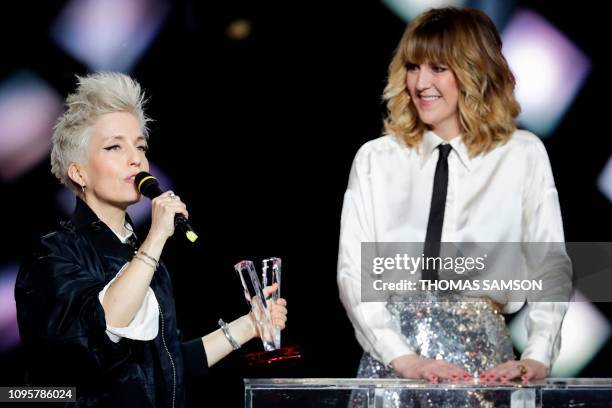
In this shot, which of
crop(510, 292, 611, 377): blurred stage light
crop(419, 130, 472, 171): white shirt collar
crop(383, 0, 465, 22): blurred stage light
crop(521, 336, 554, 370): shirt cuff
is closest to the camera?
crop(521, 336, 554, 370): shirt cuff

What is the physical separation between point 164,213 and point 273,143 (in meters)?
1.27

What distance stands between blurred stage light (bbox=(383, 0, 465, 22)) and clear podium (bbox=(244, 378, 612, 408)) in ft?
5.72

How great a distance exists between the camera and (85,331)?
2127 millimetres

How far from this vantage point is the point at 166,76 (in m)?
3.37

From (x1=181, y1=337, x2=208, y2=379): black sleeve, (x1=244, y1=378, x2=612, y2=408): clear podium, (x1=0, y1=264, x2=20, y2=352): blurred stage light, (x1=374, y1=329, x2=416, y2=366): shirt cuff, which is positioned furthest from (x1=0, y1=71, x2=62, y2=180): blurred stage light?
(x1=244, y1=378, x2=612, y2=408): clear podium

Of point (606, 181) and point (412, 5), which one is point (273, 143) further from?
point (606, 181)

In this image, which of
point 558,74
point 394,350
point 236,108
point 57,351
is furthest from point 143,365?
point 558,74

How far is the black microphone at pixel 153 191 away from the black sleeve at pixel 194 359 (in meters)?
0.48

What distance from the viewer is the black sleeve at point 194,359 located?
2518mm

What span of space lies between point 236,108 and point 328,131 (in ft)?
1.12

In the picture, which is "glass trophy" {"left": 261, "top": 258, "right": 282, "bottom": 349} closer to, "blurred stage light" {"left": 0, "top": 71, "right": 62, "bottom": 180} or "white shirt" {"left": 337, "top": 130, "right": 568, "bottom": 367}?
"white shirt" {"left": 337, "top": 130, "right": 568, "bottom": 367}

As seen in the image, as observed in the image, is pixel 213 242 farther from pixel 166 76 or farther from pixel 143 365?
pixel 143 365

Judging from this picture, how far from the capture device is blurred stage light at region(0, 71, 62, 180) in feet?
10.7

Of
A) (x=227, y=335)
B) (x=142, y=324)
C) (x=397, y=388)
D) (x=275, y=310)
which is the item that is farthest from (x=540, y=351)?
(x=142, y=324)
